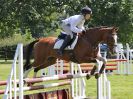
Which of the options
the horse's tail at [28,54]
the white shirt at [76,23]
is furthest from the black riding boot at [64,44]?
the horse's tail at [28,54]

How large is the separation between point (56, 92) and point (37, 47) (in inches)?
55.9

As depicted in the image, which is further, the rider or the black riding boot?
the black riding boot

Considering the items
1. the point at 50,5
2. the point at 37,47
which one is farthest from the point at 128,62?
the point at 50,5

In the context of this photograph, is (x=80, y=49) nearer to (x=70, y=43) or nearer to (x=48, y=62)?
(x=70, y=43)

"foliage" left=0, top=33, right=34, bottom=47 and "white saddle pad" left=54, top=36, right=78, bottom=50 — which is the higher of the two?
"foliage" left=0, top=33, right=34, bottom=47

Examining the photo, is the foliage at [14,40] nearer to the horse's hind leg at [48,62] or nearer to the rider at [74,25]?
the horse's hind leg at [48,62]

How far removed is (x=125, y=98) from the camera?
10.9m

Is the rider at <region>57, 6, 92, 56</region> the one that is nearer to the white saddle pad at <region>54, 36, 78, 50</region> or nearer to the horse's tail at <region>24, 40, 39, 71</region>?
the white saddle pad at <region>54, 36, 78, 50</region>

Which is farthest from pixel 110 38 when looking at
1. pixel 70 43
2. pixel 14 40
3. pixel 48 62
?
pixel 14 40

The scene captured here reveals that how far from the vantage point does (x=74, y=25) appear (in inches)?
348

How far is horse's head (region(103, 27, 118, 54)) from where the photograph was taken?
8.50 meters

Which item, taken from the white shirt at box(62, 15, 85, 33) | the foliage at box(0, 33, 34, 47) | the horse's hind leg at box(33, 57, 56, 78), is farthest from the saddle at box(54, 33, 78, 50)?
the foliage at box(0, 33, 34, 47)

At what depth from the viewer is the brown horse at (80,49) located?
8.67 m

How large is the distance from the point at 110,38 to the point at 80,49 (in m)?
0.71
